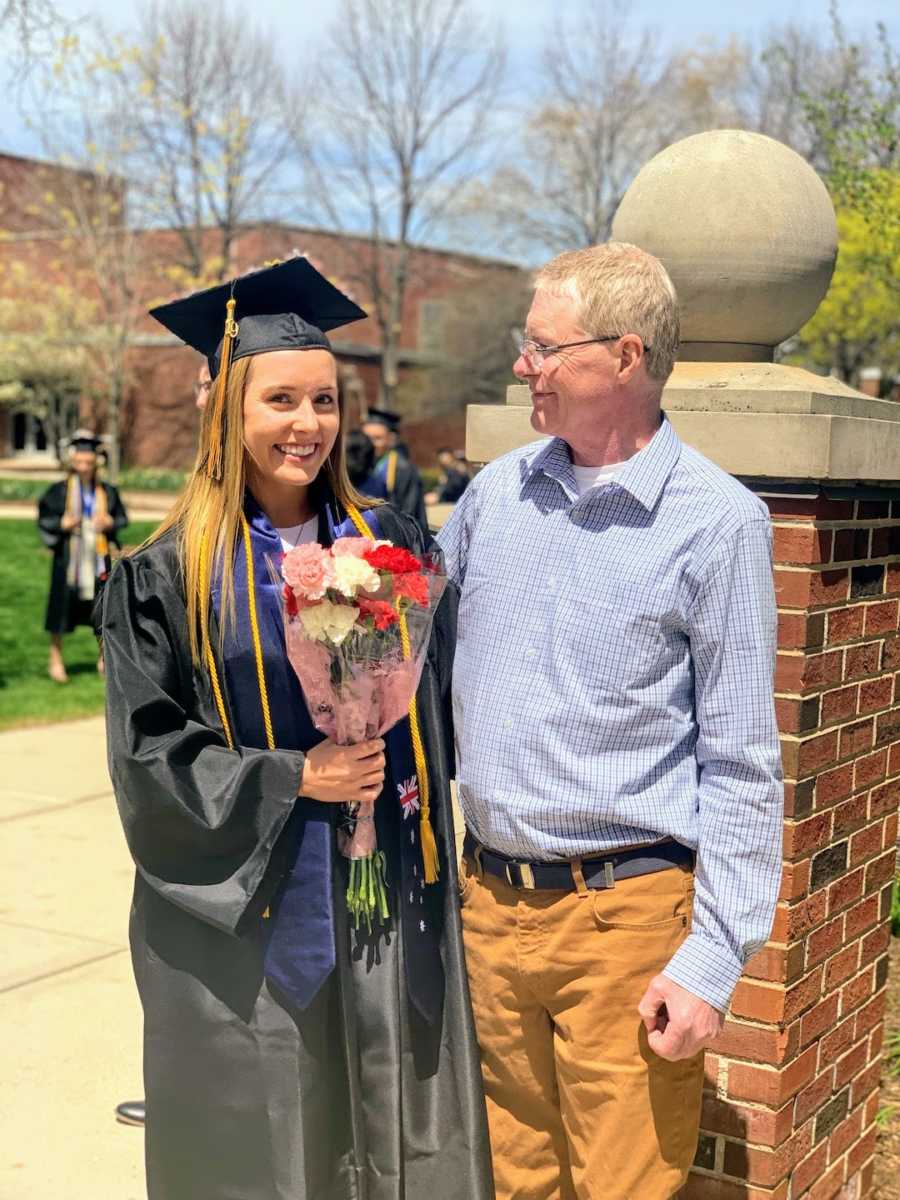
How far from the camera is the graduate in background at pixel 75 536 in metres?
10.8

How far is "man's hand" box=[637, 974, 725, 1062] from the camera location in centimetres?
226

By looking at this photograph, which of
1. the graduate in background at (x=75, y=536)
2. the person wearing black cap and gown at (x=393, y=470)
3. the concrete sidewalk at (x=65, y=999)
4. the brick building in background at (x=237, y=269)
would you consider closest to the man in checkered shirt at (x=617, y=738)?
the concrete sidewalk at (x=65, y=999)

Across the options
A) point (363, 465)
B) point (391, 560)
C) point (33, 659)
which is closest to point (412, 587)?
point (391, 560)

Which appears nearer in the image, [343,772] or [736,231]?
[343,772]

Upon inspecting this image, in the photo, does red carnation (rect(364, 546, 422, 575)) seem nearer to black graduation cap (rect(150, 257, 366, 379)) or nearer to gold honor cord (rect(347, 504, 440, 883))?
gold honor cord (rect(347, 504, 440, 883))

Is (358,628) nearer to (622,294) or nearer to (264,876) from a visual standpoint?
(264,876)

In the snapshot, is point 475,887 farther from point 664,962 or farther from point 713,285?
point 713,285

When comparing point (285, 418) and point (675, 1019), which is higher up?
point (285, 418)

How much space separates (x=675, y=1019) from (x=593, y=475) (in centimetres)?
97

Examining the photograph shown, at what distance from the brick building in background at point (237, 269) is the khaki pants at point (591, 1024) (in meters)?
27.4

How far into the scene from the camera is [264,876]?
234 centimetres

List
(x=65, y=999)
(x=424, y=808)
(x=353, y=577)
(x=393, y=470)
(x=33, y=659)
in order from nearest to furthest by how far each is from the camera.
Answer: (x=353, y=577) → (x=424, y=808) → (x=65, y=999) → (x=393, y=470) → (x=33, y=659)

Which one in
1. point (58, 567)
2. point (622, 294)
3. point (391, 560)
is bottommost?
point (58, 567)

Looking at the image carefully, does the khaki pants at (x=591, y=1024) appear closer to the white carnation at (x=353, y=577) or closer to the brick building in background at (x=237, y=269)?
the white carnation at (x=353, y=577)
